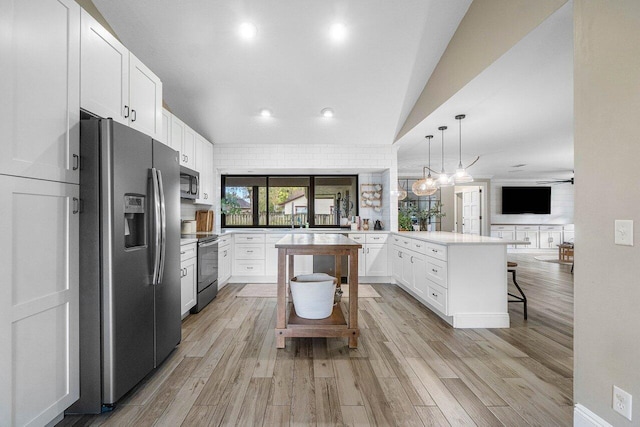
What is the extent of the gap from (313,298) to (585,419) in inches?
71.7

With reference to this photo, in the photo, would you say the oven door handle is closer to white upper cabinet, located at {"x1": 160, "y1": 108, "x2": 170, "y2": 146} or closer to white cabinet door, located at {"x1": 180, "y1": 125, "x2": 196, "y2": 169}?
white cabinet door, located at {"x1": 180, "y1": 125, "x2": 196, "y2": 169}

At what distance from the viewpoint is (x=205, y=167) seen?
4.57 m

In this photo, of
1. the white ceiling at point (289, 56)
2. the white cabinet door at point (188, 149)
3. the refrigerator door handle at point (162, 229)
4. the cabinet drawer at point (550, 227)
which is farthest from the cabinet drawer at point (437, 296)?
the cabinet drawer at point (550, 227)

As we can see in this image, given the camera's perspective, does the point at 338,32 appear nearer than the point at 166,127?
Yes

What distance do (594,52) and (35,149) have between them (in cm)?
275

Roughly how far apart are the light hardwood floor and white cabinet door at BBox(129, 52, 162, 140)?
1911mm

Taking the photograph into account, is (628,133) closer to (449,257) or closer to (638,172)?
(638,172)

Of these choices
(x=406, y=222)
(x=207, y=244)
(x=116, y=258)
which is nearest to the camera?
(x=116, y=258)

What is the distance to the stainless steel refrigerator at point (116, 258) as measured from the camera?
164 centimetres

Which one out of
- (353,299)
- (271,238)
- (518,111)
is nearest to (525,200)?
(518,111)

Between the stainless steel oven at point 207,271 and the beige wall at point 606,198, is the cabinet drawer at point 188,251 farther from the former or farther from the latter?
the beige wall at point 606,198

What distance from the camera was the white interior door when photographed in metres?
9.12

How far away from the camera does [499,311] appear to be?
3002mm

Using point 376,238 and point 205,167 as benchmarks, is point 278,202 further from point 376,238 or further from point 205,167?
point 376,238
